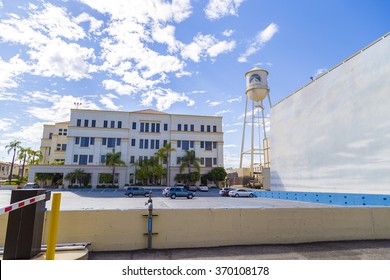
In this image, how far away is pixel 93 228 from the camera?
21.9 feet

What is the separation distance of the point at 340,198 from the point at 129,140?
143 feet

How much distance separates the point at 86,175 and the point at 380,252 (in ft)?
171

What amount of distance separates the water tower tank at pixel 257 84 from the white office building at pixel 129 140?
1330cm

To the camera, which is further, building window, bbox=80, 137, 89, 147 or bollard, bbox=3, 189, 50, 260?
building window, bbox=80, 137, 89, 147

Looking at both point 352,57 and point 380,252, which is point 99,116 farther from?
point 380,252

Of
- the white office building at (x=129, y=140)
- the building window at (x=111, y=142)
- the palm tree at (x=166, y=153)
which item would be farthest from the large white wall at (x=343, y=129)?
the building window at (x=111, y=142)

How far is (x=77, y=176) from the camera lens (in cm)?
4934

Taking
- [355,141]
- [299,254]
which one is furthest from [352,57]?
[299,254]

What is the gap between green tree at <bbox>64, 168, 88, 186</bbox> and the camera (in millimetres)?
49062

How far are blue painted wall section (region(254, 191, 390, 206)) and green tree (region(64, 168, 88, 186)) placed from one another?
37.1 m

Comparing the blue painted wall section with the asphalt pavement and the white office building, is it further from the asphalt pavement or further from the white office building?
the white office building

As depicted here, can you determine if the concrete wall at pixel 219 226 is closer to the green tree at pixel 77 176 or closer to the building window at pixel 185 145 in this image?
the green tree at pixel 77 176

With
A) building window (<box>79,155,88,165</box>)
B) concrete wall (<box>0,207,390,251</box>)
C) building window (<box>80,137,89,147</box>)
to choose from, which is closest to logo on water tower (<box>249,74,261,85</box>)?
building window (<box>80,137,89,147</box>)

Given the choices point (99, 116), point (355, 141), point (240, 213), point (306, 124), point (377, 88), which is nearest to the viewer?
point (240, 213)
